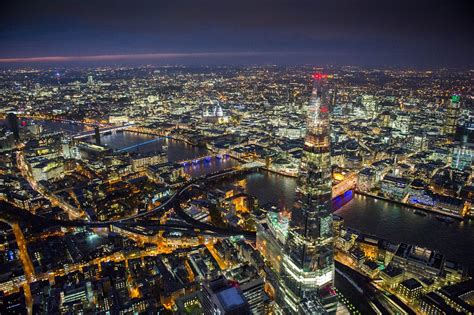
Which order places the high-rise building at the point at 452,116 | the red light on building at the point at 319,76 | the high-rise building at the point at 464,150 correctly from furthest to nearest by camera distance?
the high-rise building at the point at 452,116 < the high-rise building at the point at 464,150 < the red light on building at the point at 319,76

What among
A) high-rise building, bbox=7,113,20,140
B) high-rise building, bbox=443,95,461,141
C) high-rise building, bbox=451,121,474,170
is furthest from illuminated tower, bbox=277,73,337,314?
high-rise building, bbox=7,113,20,140

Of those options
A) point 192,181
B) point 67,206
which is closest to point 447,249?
point 192,181

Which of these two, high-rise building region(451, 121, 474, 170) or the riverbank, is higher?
high-rise building region(451, 121, 474, 170)

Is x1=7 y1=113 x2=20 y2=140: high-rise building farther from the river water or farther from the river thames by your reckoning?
the river thames

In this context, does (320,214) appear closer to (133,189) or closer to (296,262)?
(296,262)

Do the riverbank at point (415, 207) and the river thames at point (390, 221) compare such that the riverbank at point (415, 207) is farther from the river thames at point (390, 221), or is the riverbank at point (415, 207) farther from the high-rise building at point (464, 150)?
the high-rise building at point (464, 150)

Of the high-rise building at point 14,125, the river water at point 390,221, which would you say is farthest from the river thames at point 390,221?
the high-rise building at point 14,125

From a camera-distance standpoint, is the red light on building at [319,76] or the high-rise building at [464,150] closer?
the red light on building at [319,76]
